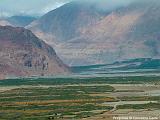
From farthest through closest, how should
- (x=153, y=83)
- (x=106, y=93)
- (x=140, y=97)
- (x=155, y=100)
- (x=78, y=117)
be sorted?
1. (x=153, y=83)
2. (x=106, y=93)
3. (x=140, y=97)
4. (x=155, y=100)
5. (x=78, y=117)

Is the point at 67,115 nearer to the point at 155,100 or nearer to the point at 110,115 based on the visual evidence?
the point at 110,115

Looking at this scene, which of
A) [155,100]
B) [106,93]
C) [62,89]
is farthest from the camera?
[62,89]

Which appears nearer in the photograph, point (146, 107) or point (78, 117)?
point (78, 117)

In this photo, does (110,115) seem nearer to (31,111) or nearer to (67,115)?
(67,115)

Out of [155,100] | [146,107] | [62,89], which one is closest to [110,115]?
[146,107]

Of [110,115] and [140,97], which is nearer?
[110,115]

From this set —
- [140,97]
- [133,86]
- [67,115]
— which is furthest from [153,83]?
[67,115]

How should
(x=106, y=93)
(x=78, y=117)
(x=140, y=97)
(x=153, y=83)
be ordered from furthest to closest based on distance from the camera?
1. (x=153, y=83)
2. (x=106, y=93)
3. (x=140, y=97)
4. (x=78, y=117)

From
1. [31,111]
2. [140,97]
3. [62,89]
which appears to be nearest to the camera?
[31,111]
